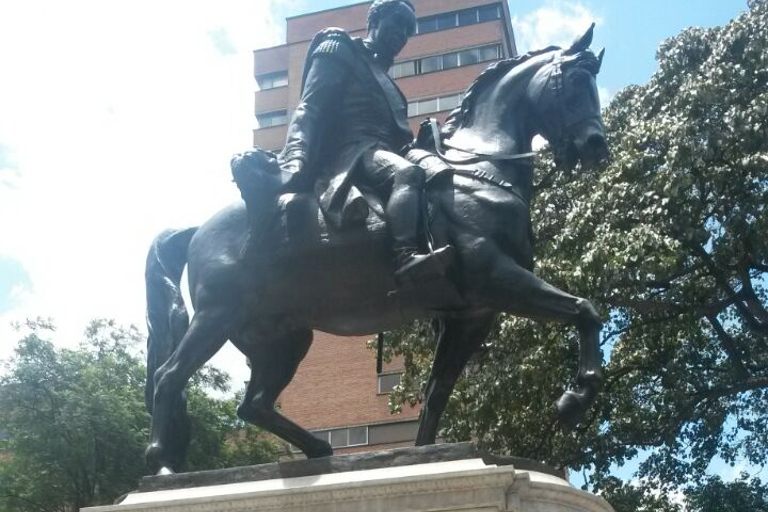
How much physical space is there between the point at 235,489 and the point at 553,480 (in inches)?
75.7

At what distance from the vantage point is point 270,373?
761cm

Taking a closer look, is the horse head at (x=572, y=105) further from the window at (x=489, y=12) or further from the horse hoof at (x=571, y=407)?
the window at (x=489, y=12)

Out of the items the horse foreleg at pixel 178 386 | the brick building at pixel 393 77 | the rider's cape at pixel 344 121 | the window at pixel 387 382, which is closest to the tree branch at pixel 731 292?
the rider's cape at pixel 344 121

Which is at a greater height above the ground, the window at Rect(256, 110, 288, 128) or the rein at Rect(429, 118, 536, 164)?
the window at Rect(256, 110, 288, 128)

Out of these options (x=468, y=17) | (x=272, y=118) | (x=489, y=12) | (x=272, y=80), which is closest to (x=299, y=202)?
(x=468, y=17)

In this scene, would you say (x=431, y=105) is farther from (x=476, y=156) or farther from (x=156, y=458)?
(x=156, y=458)

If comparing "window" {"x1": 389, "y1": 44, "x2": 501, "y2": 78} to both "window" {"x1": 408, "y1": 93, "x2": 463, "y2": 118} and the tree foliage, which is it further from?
the tree foliage

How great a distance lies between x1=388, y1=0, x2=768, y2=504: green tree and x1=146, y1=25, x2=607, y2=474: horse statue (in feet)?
23.6

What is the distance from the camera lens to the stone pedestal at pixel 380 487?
18.7 feet

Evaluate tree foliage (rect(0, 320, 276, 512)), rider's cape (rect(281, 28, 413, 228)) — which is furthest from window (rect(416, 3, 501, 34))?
rider's cape (rect(281, 28, 413, 228))

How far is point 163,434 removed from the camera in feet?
22.9

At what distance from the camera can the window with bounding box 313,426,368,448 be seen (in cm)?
3681

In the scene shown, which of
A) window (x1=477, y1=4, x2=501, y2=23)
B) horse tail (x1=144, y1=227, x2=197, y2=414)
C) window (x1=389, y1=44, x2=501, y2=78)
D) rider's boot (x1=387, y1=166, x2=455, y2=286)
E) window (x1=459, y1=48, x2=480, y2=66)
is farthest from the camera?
window (x1=477, y1=4, x2=501, y2=23)

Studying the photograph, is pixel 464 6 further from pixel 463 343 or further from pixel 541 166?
pixel 463 343
